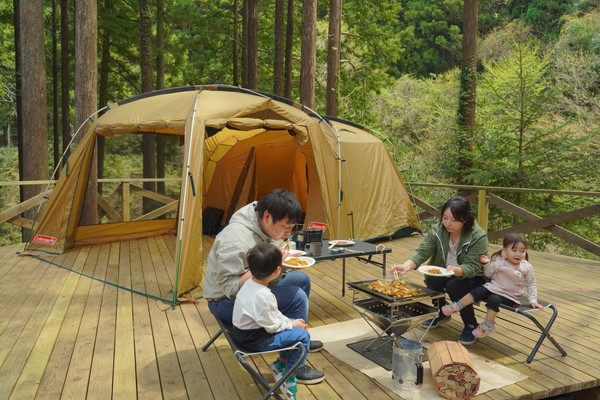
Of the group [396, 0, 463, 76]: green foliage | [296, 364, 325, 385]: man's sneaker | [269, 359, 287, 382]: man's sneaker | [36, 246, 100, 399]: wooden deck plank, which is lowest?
[36, 246, 100, 399]: wooden deck plank

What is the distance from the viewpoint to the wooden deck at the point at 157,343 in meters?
2.61

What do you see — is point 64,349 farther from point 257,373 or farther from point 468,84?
point 468,84

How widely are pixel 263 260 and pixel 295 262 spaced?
88 cm

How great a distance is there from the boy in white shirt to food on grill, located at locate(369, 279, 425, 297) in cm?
69

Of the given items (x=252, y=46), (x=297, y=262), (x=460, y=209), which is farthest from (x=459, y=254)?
(x=252, y=46)

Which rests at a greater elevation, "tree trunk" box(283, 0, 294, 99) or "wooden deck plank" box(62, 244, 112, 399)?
"tree trunk" box(283, 0, 294, 99)

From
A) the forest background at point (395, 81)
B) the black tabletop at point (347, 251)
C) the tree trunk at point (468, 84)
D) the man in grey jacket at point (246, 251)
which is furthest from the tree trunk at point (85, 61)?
the tree trunk at point (468, 84)

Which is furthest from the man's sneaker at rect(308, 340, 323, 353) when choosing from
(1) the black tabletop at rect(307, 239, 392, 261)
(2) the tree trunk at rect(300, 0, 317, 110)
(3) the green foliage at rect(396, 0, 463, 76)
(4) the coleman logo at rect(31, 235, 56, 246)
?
(3) the green foliage at rect(396, 0, 463, 76)

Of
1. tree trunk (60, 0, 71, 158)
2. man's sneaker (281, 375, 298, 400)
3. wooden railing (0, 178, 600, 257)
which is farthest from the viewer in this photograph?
tree trunk (60, 0, 71, 158)

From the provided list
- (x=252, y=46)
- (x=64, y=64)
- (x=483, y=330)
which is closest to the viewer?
(x=483, y=330)

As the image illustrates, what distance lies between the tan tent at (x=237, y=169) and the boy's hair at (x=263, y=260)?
1.95 m

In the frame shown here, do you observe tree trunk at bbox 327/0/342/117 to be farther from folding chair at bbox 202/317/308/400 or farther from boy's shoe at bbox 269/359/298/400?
folding chair at bbox 202/317/308/400

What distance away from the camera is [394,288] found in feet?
9.45

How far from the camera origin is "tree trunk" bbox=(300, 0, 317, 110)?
8.20m
